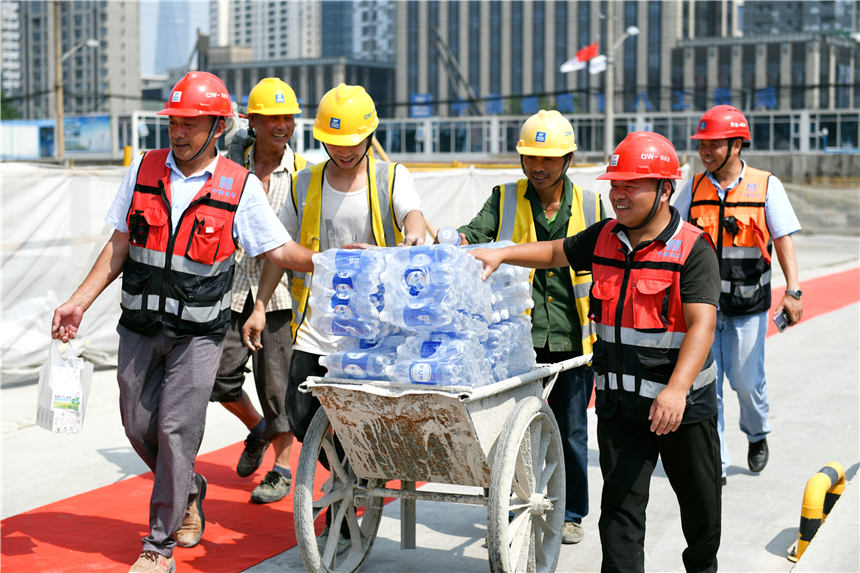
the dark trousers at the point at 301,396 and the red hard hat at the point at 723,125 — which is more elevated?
the red hard hat at the point at 723,125

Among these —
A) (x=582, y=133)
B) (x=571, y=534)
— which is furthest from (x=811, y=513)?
(x=582, y=133)

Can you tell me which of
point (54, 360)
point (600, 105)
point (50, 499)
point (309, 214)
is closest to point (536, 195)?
point (309, 214)

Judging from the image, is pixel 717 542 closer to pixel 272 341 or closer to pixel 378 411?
pixel 378 411

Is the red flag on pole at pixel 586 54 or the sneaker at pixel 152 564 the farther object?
the red flag on pole at pixel 586 54

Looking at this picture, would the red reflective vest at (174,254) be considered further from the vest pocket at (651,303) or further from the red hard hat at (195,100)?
the vest pocket at (651,303)

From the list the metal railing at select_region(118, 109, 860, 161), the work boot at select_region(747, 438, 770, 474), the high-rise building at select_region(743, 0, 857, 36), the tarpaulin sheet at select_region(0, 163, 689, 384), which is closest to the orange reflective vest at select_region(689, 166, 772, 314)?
the work boot at select_region(747, 438, 770, 474)

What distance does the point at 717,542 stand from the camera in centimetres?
435

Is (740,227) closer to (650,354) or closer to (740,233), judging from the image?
(740,233)

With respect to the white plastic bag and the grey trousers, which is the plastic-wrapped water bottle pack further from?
the white plastic bag

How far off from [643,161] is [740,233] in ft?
8.06

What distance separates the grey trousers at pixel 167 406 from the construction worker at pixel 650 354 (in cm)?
144

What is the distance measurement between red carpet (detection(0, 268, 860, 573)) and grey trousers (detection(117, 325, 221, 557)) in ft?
1.14

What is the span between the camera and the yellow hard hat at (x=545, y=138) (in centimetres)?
523

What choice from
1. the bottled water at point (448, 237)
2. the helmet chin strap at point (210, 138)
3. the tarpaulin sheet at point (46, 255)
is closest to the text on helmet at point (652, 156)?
the bottled water at point (448, 237)
